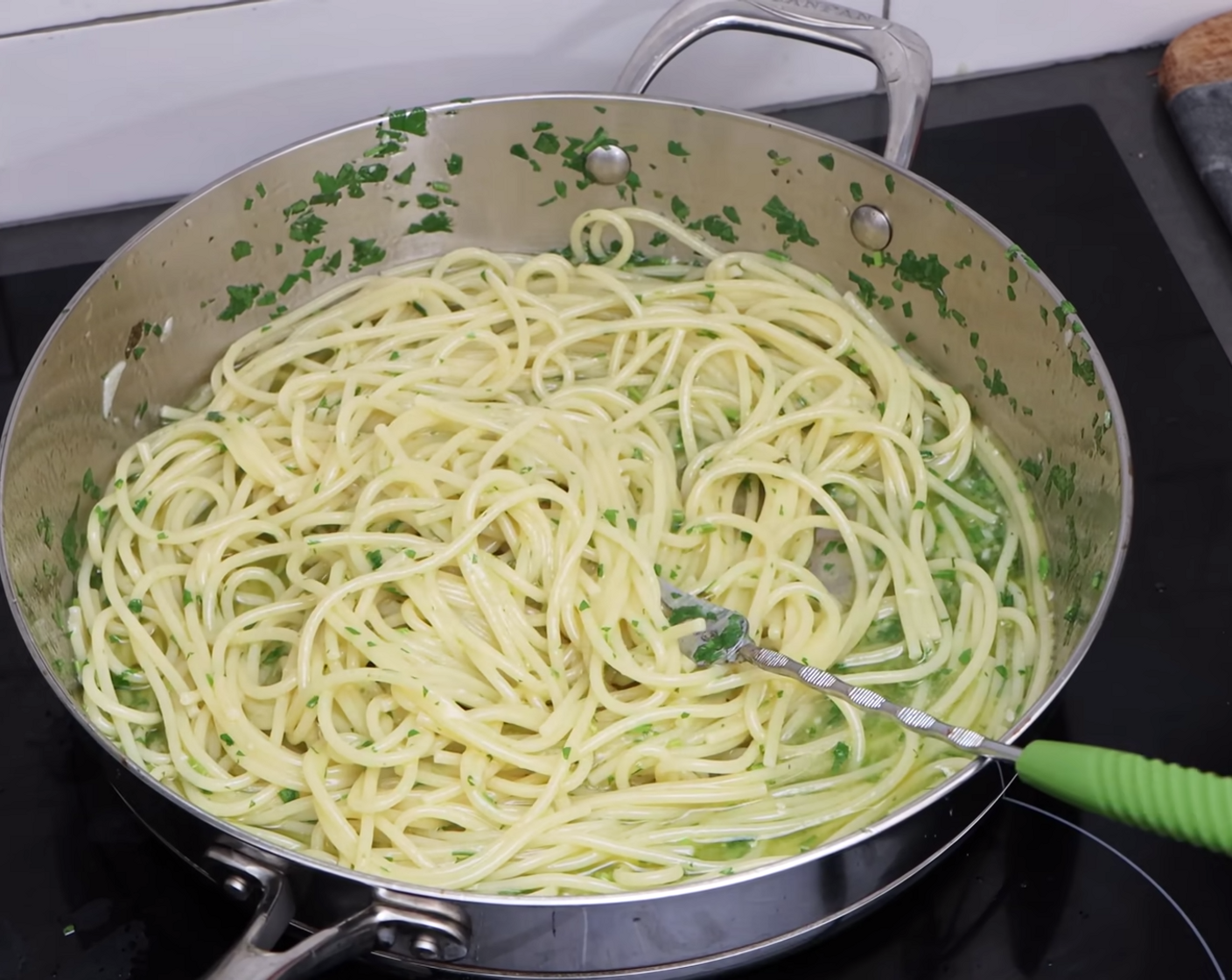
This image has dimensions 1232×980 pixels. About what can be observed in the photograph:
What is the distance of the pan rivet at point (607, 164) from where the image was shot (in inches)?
109

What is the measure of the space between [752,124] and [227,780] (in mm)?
1545

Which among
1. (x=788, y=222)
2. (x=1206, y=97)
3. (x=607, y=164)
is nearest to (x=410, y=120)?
(x=607, y=164)

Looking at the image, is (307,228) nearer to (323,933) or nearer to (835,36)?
(835,36)

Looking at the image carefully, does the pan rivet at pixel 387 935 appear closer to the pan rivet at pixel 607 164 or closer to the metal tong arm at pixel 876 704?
the metal tong arm at pixel 876 704

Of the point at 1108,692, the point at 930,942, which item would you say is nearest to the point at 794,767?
the point at 930,942

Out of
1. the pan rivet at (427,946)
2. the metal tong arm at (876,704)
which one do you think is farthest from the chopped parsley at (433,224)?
the pan rivet at (427,946)

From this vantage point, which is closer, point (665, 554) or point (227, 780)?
point (227, 780)

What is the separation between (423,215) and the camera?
2.87m

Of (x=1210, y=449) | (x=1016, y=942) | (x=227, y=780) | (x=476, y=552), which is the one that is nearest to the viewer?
(x=1016, y=942)

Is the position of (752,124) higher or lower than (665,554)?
higher

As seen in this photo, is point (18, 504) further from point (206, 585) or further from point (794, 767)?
point (794, 767)

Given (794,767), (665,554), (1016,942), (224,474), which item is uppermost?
(224,474)

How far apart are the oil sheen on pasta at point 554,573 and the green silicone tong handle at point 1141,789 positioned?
1.58ft

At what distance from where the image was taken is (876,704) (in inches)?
81.0
